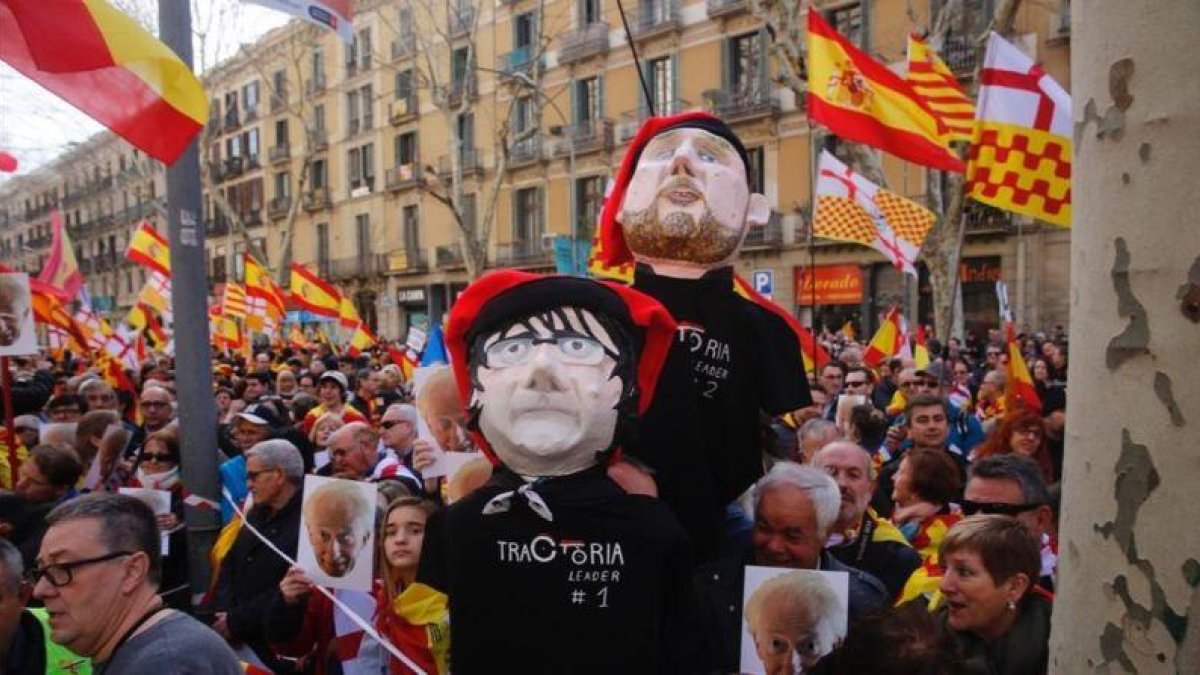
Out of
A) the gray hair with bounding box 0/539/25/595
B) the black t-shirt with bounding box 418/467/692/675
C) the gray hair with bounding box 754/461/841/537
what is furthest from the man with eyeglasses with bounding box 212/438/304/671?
the gray hair with bounding box 754/461/841/537

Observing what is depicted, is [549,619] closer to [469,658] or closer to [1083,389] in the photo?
[469,658]

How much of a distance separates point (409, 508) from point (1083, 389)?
251cm

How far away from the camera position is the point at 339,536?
11.1 feet

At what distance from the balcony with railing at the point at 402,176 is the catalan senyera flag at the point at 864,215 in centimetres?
2784

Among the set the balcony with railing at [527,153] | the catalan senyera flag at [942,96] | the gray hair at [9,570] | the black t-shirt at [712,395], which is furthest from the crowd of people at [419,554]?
the balcony with railing at [527,153]

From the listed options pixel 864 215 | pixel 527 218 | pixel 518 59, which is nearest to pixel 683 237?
pixel 864 215

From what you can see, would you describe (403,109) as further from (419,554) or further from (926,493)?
(419,554)

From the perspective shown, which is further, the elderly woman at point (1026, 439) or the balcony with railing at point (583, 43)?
the balcony with railing at point (583, 43)

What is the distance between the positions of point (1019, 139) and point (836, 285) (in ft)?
61.1

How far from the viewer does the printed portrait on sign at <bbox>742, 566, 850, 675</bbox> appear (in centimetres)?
250

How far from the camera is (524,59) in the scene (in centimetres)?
3158

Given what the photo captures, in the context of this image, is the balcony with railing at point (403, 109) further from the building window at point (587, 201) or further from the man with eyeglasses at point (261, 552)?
the man with eyeglasses at point (261, 552)

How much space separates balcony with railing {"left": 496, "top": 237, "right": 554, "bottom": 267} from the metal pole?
27.3 metres

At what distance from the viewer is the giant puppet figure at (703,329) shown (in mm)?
2686
